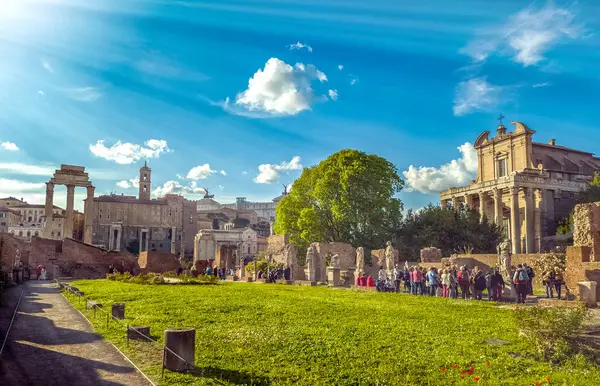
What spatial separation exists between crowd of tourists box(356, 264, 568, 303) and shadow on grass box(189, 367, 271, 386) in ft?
46.5

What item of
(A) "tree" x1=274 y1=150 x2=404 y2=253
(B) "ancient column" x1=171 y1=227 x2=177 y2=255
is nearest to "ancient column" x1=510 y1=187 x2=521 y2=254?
(A) "tree" x1=274 y1=150 x2=404 y2=253

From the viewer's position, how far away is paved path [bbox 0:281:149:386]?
6961mm

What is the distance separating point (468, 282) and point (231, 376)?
49.6ft

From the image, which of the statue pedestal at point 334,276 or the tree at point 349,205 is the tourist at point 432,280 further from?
the tree at point 349,205

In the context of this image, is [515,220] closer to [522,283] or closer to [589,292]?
[522,283]

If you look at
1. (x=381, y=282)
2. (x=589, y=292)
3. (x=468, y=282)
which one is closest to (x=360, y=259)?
(x=381, y=282)

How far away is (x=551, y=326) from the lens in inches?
341

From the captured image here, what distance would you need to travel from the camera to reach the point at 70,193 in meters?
75.9

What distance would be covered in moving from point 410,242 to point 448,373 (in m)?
31.9

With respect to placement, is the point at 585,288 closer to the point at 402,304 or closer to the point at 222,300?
the point at 402,304

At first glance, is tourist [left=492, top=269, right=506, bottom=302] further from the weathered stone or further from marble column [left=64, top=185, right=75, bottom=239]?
marble column [left=64, top=185, right=75, bottom=239]

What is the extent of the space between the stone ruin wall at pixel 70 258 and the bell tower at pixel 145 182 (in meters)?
88.0

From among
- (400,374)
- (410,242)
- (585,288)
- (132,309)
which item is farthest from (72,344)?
(410,242)

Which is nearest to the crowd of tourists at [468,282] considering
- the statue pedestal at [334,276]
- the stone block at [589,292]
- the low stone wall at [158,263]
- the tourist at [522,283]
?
the tourist at [522,283]
